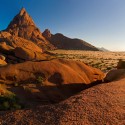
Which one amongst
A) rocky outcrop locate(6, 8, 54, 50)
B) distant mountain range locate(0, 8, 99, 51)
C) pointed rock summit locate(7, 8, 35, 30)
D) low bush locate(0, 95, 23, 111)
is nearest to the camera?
low bush locate(0, 95, 23, 111)

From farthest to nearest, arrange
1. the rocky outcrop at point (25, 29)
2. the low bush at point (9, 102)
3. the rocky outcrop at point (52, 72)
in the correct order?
1. the rocky outcrop at point (25, 29)
2. the rocky outcrop at point (52, 72)
3. the low bush at point (9, 102)

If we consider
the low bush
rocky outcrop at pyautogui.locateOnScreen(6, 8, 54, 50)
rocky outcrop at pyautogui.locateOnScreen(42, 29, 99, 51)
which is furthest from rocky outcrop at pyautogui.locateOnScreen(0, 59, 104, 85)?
rocky outcrop at pyautogui.locateOnScreen(42, 29, 99, 51)

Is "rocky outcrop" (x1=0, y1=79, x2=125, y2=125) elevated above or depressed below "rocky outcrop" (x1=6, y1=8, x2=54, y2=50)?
below

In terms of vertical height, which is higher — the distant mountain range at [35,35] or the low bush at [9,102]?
the distant mountain range at [35,35]

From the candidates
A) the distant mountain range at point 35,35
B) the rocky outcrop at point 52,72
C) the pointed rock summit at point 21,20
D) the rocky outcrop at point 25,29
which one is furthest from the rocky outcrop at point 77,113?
the pointed rock summit at point 21,20

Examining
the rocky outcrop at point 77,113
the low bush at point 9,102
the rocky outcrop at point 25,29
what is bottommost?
the low bush at point 9,102

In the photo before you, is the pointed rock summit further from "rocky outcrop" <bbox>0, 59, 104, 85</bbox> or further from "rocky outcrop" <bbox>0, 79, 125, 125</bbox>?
"rocky outcrop" <bbox>0, 79, 125, 125</bbox>

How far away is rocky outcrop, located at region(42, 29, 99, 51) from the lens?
6348 inches

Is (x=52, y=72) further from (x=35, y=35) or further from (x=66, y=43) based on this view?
(x=66, y=43)

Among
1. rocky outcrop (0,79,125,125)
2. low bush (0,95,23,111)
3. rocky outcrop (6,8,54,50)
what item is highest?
rocky outcrop (6,8,54,50)

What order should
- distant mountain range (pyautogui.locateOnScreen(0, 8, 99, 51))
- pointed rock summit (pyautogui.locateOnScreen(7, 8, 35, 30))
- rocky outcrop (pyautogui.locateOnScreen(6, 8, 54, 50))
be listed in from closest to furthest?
rocky outcrop (pyautogui.locateOnScreen(6, 8, 54, 50)) → distant mountain range (pyautogui.locateOnScreen(0, 8, 99, 51)) → pointed rock summit (pyautogui.locateOnScreen(7, 8, 35, 30))

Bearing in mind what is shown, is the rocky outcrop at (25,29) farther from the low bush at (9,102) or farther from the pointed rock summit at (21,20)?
the low bush at (9,102)

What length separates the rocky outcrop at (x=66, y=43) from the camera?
529ft

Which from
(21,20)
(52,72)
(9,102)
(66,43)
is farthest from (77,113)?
(21,20)
